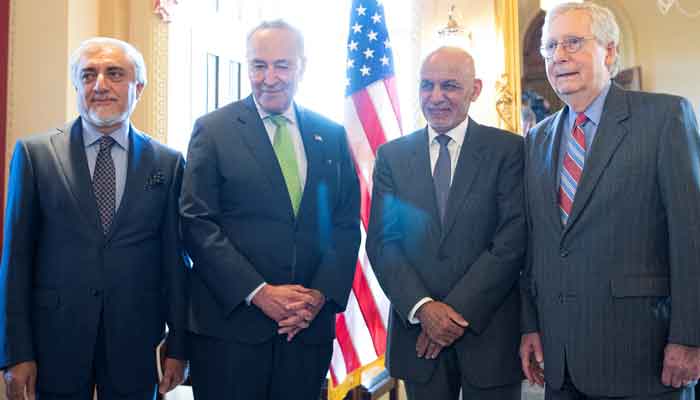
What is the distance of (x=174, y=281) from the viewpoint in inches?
86.3

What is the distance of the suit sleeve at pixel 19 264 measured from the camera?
1964 millimetres

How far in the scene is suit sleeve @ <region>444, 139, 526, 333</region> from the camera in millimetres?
2092

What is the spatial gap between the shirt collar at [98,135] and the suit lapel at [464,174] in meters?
1.14

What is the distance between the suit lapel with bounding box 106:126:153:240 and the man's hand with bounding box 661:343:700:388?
1.71m

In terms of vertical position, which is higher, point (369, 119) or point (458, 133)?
point (369, 119)

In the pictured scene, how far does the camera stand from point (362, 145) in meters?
3.42

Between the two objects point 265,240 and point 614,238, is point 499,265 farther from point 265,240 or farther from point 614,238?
point 265,240

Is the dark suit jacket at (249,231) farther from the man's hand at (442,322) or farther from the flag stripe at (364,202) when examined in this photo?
the flag stripe at (364,202)

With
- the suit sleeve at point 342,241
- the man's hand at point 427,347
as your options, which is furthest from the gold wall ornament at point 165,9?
the man's hand at point 427,347

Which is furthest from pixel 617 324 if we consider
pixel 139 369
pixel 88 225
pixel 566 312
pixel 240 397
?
pixel 88 225

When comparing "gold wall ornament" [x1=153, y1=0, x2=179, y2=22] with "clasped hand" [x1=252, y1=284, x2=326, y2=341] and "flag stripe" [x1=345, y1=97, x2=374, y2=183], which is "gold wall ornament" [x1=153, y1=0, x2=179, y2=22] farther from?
"clasped hand" [x1=252, y1=284, x2=326, y2=341]

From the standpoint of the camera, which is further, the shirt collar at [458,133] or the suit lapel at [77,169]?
the shirt collar at [458,133]

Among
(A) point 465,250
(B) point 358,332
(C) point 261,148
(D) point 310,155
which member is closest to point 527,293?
(A) point 465,250

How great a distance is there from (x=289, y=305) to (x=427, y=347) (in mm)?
484
